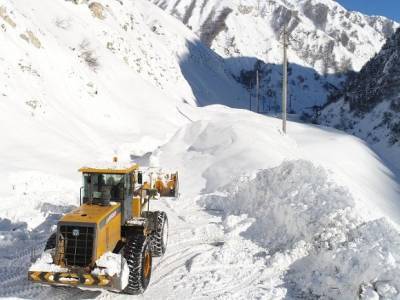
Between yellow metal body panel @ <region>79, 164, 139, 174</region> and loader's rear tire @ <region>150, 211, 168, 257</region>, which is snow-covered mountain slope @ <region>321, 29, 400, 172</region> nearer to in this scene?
loader's rear tire @ <region>150, 211, 168, 257</region>

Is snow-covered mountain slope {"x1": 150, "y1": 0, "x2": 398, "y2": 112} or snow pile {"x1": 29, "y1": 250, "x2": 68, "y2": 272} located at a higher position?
snow-covered mountain slope {"x1": 150, "y1": 0, "x2": 398, "y2": 112}

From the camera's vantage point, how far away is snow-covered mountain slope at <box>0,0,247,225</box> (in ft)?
67.0

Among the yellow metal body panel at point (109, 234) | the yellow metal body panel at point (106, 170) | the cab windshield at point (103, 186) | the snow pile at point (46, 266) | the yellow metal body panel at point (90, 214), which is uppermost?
the yellow metal body panel at point (106, 170)

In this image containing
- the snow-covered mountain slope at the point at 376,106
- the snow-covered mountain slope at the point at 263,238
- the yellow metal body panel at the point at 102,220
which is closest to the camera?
the yellow metal body panel at the point at 102,220

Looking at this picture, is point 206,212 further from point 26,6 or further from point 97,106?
point 26,6

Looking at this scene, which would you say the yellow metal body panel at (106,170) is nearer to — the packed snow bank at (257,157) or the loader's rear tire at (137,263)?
the loader's rear tire at (137,263)

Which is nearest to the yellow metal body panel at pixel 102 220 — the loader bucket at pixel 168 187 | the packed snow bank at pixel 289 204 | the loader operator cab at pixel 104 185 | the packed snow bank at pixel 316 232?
the loader operator cab at pixel 104 185

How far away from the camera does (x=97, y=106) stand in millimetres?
32438

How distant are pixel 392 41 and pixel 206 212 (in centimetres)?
5995

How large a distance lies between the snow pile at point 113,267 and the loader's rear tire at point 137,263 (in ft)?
0.98

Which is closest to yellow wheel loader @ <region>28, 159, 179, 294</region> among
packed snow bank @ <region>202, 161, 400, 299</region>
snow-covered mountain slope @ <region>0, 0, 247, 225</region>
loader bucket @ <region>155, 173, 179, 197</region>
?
packed snow bank @ <region>202, 161, 400, 299</region>

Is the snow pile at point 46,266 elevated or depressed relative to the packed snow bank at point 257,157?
depressed

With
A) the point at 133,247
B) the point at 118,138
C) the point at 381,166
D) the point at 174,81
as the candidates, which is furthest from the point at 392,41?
the point at 133,247

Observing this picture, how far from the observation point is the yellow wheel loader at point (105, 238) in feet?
25.8
